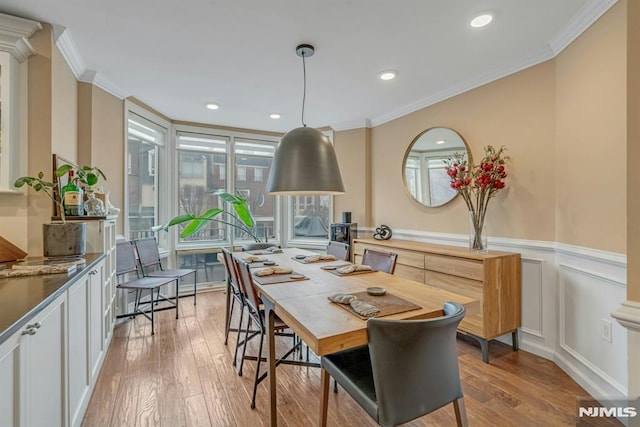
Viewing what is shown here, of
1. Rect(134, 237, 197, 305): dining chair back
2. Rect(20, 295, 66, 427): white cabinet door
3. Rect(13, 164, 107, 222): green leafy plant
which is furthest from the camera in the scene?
Rect(134, 237, 197, 305): dining chair back

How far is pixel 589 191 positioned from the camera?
2160 millimetres

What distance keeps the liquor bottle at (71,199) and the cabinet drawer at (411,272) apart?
3016mm

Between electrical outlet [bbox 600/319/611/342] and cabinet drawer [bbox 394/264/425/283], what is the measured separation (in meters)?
1.36

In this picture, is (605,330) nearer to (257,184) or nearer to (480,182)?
(480,182)

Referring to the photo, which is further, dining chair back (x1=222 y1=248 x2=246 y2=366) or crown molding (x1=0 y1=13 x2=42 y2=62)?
dining chair back (x1=222 y1=248 x2=246 y2=366)

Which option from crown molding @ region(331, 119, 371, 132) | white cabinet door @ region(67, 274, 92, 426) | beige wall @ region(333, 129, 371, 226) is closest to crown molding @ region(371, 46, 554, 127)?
crown molding @ region(331, 119, 371, 132)

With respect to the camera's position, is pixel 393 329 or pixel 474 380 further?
pixel 474 380

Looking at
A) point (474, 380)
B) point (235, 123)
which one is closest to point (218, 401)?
point (474, 380)

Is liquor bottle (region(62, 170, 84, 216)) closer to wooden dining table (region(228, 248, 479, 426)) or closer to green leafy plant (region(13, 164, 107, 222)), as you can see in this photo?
green leafy plant (region(13, 164, 107, 222))

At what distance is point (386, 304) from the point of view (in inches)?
62.8

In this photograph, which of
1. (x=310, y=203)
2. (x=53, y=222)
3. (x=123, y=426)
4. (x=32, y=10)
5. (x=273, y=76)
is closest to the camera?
(x=123, y=426)

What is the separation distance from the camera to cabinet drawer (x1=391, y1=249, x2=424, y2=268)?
10.2ft

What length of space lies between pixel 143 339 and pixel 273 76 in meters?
2.96

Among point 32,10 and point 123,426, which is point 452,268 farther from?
point 32,10
